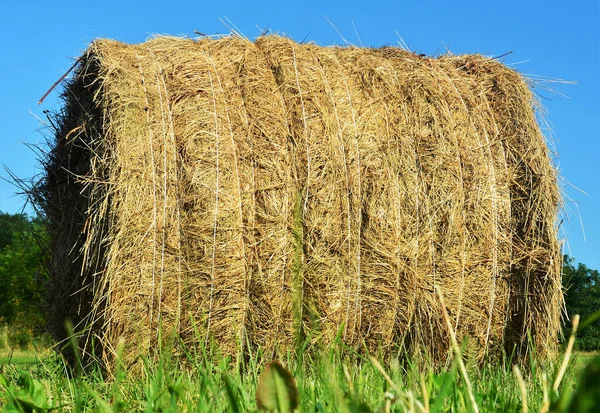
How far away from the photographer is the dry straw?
406 cm

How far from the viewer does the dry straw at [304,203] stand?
406cm

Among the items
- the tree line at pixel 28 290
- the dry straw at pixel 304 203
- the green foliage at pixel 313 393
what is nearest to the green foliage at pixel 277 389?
the green foliage at pixel 313 393

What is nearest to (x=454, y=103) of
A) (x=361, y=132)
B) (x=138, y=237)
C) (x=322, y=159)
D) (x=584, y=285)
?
(x=361, y=132)

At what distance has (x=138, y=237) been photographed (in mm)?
3988

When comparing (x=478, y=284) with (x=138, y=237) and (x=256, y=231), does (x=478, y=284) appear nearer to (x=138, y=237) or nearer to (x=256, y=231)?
(x=256, y=231)

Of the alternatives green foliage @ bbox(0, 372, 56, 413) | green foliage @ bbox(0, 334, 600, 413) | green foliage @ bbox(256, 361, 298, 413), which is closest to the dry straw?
green foliage @ bbox(0, 334, 600, 413)

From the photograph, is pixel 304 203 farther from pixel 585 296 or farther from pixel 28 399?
pixel 585 296

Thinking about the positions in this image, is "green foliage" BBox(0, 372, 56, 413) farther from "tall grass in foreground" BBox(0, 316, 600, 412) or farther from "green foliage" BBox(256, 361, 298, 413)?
"green foliage" BBox(256, 361, 298, 413)

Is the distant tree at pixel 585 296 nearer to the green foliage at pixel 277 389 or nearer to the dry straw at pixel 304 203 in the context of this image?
the dry straw at pixel 304 203

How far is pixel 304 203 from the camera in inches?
163

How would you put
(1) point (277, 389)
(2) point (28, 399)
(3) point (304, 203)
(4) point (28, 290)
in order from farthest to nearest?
(4) point (28, 290) → (3) point (304, 203) → (2) point (28, 399) → (1) point (277, 389)

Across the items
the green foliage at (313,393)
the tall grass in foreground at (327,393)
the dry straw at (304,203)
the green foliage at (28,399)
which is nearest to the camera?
the green foliage at (313,393)

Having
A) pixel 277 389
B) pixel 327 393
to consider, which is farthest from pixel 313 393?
pixel 277 389

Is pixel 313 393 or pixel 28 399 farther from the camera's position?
pixel 28 399
